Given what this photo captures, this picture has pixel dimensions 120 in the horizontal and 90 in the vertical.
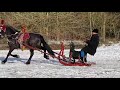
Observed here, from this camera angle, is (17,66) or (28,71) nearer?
(28,71)

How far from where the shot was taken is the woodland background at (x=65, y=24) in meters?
Result: 21.7

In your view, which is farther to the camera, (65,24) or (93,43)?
(65,24)

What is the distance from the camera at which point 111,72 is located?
369 inches

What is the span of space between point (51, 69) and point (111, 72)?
189cm

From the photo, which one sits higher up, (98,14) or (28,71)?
(98,14)

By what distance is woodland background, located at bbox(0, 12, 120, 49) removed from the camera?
2170 centimetres

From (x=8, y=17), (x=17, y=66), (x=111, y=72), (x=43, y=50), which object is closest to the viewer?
(x=111, y=72)

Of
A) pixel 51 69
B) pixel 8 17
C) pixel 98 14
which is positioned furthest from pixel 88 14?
pixel 51 69

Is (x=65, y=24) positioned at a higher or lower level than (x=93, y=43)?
higher

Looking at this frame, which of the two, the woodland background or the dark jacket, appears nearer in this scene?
the dark jacket

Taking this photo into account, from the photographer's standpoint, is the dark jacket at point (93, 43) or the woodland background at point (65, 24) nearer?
the dark jacket at point (93, 43)

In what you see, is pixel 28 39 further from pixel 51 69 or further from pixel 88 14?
pixel 88 14

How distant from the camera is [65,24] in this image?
72.7ft

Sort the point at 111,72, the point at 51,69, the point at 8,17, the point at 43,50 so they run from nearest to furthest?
the point at 111,72 < the point at 51,69 < the point at 43,50 < the point at 8,17
